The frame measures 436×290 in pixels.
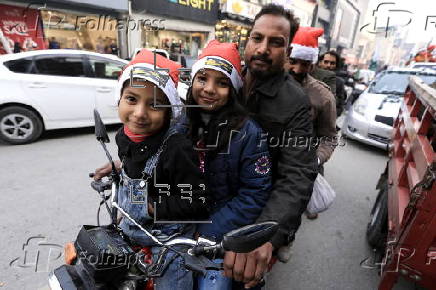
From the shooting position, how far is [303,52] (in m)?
2.42

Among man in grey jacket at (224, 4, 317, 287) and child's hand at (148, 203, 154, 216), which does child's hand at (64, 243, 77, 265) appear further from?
man in grey jacket at (224, 4, 317, 287)

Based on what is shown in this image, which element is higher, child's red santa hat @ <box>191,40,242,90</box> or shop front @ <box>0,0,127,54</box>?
shop front @ <box>0,0,127,54</box>

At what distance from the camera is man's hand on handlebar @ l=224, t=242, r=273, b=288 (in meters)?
1.02

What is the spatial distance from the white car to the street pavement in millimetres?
377

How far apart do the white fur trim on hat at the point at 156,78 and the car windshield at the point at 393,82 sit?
7109 millimetres

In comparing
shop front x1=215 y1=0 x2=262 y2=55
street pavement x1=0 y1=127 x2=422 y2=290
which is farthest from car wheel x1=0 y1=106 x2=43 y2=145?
shop front x1=215 y1=0 x2=262 y2=55

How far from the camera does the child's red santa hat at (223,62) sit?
1.36m

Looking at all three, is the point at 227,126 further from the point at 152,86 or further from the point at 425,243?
the point at 425,243

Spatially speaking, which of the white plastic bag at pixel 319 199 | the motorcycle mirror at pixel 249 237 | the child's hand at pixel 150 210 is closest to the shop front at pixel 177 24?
the white plastic bag at pixel 319 199

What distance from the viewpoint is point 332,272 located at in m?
2.76

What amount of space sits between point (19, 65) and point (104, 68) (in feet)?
4.65

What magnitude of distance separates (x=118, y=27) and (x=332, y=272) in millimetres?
12858

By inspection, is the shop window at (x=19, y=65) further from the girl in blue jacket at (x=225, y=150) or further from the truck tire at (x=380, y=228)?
the truck tire at (x=380, y=228)

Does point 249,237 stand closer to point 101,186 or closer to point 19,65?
point 101,186
